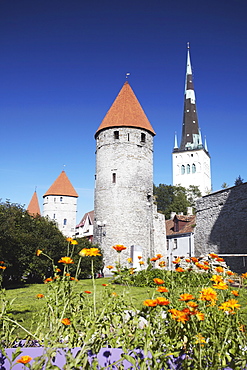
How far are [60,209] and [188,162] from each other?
111ft

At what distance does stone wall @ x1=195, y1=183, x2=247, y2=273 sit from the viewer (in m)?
14.8

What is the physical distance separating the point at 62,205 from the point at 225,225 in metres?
30.2

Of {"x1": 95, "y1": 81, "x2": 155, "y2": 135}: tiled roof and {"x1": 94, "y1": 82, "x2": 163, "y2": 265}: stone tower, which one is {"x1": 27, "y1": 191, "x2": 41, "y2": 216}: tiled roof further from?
{"x1": 95, "y1": 81, "x2": 155, "y2": 135}: tiled roof

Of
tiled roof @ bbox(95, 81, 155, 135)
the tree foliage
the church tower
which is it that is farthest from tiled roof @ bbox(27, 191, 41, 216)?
the church tower

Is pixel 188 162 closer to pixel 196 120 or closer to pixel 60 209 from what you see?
pixel 196 120

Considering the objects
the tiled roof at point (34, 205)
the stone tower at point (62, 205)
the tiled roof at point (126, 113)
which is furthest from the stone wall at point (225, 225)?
the tiled roof at point (34, 205)

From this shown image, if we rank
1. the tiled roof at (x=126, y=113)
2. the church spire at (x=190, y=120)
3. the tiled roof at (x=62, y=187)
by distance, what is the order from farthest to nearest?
the church spire at (x=190, y=120) < the tiled roof at (x=62, y=187) < the tiled roof at (x=126, y=113)

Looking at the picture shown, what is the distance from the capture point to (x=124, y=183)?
21.8 metres

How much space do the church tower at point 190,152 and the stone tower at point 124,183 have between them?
42.4 meters

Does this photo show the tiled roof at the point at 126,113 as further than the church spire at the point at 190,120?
No

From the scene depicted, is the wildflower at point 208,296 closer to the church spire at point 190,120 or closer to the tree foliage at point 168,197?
the tree foliage at point 168,197

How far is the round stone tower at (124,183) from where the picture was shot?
827 inches

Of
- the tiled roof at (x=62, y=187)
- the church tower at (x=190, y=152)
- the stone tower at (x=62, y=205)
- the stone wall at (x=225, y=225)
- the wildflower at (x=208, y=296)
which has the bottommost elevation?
the wildflower at (x=208, y=296)

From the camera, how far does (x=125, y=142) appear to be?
22.4 m
